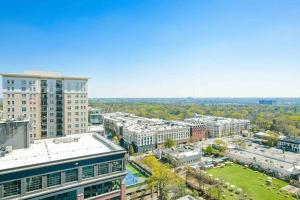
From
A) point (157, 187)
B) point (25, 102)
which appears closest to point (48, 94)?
point (25, 102)

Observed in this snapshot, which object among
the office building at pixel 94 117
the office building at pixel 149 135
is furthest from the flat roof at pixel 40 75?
the office building at pixel 94 117

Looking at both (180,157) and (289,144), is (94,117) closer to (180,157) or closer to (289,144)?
(180,157)

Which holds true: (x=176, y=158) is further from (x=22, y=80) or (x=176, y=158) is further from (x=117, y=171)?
(x=22, y=80)

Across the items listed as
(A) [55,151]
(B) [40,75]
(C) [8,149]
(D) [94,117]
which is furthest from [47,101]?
(D) [94,117]

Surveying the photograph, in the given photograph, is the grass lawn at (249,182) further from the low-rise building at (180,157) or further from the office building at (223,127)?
the office building at (223,127)

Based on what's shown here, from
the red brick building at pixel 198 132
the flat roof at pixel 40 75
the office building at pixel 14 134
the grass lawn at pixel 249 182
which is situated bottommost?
the grass lawn at pixel 249 182

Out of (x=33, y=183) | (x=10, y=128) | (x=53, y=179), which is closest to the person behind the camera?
(x=33, y=183)

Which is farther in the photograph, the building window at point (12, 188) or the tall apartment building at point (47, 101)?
the tall apartment building at point (47, 101)
